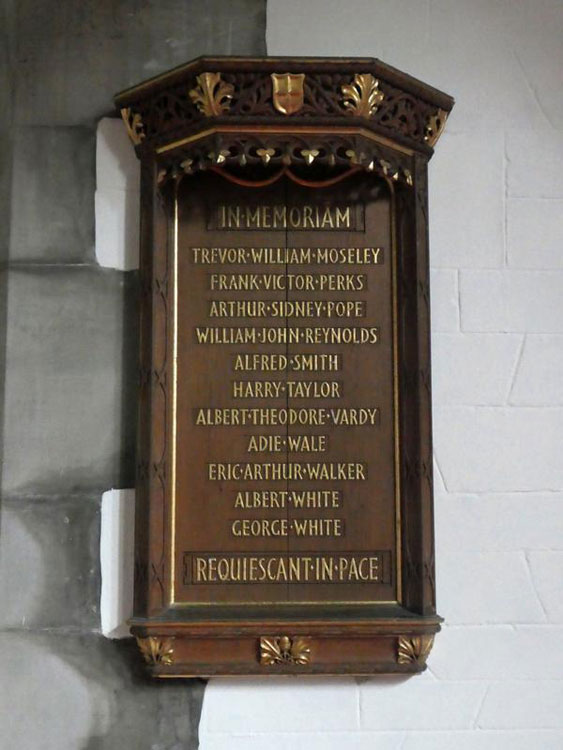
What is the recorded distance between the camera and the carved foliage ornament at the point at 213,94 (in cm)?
236

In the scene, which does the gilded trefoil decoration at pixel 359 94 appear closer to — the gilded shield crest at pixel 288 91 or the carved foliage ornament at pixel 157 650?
the gilded shield crest at pixel 288 91

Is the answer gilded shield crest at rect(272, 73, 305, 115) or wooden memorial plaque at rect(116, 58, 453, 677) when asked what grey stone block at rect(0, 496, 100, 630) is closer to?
wooden memorial plaque at rect(116, 58, 453, 677)

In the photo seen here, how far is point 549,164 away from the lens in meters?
2.64

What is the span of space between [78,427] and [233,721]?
83 centimetres

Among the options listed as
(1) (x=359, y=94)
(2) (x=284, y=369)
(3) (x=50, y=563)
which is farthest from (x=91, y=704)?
(1) (x=359, y=94)

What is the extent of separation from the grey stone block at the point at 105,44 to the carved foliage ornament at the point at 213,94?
0.99 feet

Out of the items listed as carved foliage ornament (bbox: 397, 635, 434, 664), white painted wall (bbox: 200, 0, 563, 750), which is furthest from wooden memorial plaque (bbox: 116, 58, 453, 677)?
white painted wall (bbox: 200, 0, 563, 750)

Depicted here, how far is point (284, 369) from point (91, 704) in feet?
3.13

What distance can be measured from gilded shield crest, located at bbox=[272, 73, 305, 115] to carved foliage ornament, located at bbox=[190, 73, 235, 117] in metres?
0.11

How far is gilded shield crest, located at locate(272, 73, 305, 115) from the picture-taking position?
2365mm

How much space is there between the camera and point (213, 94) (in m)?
2.36

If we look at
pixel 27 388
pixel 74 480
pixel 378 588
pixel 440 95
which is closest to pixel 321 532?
pixel 378 588

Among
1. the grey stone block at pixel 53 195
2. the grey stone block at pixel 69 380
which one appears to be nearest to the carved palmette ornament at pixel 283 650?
the grey stone block at pixel 69 380

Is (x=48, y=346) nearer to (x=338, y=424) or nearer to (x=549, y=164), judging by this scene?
(x=338, y=424)
